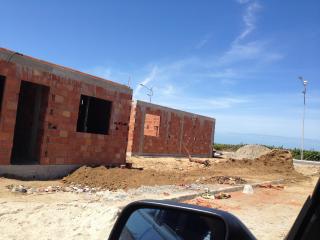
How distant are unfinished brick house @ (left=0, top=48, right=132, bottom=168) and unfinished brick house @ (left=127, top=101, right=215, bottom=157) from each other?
8815 millimetres

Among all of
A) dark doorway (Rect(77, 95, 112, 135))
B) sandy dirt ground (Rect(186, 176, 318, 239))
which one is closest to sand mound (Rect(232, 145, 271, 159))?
sandy dirt ground (Rect(186, 176, 318, 239))

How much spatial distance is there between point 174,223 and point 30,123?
41.0 ft

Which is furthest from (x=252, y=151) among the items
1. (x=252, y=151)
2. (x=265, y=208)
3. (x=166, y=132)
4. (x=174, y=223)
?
(x=174, y=223)

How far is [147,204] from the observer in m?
2.00

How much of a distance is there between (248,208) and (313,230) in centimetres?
995

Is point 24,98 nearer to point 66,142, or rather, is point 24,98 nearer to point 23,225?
point 66,142

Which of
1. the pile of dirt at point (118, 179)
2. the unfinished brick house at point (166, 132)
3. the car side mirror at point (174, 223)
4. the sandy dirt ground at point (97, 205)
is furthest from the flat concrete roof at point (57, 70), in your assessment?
the car side mirror at point (174, 223)

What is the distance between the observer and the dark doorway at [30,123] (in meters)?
13.2

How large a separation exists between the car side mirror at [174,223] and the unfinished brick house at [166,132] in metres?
22.6

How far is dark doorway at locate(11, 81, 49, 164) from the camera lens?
13227 mm

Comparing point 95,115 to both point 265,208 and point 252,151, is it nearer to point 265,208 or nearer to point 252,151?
point 265,208

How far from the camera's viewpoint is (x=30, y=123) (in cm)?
1370

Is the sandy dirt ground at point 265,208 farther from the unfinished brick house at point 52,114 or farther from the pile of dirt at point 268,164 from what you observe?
the pile of dirt at point 268,164

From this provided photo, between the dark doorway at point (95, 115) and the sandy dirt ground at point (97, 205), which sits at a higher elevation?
the dark doorway at point (95, 115)
